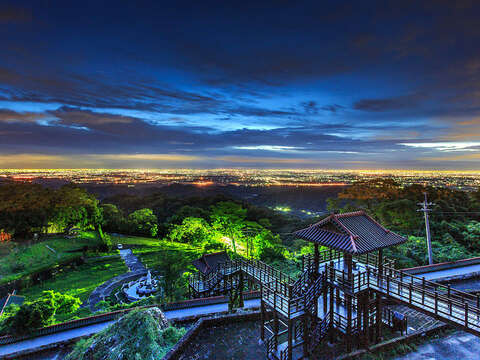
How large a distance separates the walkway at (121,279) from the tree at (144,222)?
15.3ft

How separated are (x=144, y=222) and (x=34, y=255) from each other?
16.4 meters

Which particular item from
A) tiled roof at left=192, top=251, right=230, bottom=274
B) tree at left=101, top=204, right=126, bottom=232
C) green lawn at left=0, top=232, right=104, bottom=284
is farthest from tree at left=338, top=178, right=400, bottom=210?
tree at left=101, top=204, right=126, bottom=232

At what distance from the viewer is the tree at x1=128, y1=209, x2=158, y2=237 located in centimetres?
4209

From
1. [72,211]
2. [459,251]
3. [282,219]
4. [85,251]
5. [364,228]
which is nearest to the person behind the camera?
[364,228]

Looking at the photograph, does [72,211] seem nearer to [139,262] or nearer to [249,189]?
[139,262]

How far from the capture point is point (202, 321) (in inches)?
565

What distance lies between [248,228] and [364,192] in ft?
65.2

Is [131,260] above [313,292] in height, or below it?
below

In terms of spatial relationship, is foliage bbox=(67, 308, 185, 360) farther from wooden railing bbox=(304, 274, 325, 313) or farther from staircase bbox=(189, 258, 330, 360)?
wooden railing bbox=(304, 274, 325, 313)

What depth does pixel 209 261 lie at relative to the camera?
19938 millimetres

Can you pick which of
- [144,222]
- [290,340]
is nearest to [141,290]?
[290,340]

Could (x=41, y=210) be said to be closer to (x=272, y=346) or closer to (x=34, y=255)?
(x=34, y=255)

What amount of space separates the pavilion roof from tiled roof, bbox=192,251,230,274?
9.15 m

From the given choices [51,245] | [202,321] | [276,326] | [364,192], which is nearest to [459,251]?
[364,192]
